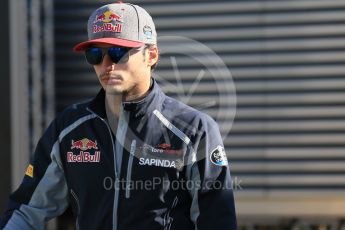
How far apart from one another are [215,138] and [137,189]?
0.39 metres

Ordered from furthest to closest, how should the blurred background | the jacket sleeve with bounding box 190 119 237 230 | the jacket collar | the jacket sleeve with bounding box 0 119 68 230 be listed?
1. the blurred background
2. the jacket sleeve with bounding box 0 119 68 230
3. the jacket collar
4. the jacket sleeve with bounding box 190 119 237 230

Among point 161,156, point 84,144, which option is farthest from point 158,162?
point 84,144

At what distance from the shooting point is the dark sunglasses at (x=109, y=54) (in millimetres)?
3113

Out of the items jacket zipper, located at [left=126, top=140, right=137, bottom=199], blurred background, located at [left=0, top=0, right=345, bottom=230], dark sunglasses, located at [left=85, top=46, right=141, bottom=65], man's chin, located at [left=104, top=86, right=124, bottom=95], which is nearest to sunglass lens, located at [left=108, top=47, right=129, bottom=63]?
dark sunglasses, located at [left=85, top=46, right=141, bottom=65]

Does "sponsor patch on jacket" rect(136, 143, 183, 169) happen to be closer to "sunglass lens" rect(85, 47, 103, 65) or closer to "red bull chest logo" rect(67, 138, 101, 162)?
"red bull chest logo" rect(67, 138, 101, 162)

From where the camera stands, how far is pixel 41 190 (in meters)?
3.31

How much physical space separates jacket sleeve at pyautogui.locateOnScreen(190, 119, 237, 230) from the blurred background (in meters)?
2.83

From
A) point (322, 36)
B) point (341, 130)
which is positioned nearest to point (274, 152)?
point (341, 130)

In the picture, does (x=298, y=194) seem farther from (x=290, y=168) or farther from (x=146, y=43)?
(x=146, y=43)

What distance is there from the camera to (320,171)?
605 cm

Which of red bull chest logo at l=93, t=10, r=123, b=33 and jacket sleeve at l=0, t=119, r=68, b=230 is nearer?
red bull chest logo at l=93, t=10, r=123, b=33

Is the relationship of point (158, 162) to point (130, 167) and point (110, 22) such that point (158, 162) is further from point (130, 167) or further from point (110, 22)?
point (110, 22)

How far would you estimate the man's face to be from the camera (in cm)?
312

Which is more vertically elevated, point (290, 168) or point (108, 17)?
point (108, 17)
